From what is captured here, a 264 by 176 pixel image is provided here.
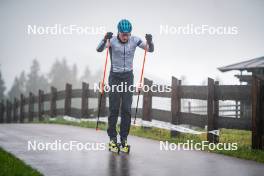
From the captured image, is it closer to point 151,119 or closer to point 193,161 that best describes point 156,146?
point 193,161

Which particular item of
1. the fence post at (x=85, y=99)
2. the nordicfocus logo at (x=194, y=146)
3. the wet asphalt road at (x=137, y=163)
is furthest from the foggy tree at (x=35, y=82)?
the wet asphalt road at (x=137, y=163)

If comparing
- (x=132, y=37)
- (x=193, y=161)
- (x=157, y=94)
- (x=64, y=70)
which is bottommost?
(x=193, y=161)

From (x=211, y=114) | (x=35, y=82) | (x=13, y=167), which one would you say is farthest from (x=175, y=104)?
(x=35, y=82)

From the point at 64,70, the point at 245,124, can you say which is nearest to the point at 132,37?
the point at 245,124

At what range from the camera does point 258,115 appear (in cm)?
833

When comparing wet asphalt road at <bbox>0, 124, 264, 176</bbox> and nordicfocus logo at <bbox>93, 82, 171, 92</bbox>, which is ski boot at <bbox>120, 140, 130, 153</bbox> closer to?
wet asphalt road at <bbox>0, 124, 264, 176</bbox>

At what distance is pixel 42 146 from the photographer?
848 cm

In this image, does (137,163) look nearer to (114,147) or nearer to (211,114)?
(114,147)

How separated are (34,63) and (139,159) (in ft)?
360

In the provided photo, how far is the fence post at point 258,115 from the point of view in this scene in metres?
8.26

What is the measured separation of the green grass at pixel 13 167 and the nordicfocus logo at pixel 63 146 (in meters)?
1.25

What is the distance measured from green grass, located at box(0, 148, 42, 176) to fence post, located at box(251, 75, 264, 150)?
424 centimetres

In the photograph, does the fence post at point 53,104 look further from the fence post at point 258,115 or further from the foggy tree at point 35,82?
the foggy tree at point 35,82

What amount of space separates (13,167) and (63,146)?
2.51 m
